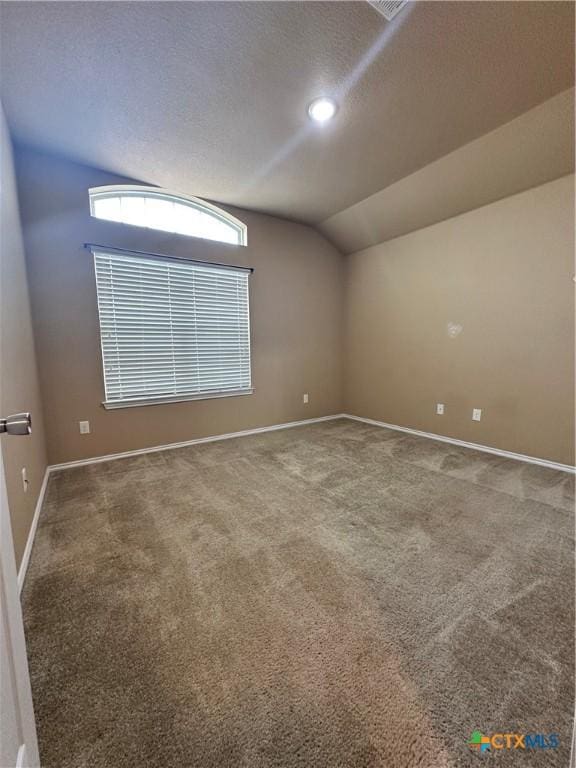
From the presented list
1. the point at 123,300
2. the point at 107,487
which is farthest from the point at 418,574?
the point at 123,300

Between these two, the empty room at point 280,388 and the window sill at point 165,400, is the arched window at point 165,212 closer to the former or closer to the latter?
the empty room at point 280,388

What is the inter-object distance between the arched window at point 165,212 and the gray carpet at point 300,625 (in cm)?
257

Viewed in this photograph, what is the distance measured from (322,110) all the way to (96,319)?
8.14 feet

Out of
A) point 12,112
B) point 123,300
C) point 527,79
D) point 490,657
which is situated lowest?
point 490,657

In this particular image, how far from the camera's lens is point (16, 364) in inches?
72.4

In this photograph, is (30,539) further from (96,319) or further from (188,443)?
(96,319)

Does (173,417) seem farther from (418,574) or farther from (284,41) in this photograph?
(284,41)

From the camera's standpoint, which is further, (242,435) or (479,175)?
(242,435)

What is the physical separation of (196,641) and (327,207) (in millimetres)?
3916

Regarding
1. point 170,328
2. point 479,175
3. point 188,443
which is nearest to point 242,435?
point 188,443

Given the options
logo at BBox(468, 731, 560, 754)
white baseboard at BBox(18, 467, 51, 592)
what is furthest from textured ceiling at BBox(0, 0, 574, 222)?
logo at BBox(468, 731, 560, 754)

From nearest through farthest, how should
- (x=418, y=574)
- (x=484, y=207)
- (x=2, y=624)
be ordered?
(x=2, y=624) < (x=418, y=574) < (x=484, y=207)

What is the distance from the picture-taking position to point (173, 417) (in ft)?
10.8

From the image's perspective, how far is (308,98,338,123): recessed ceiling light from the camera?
6.39ft
